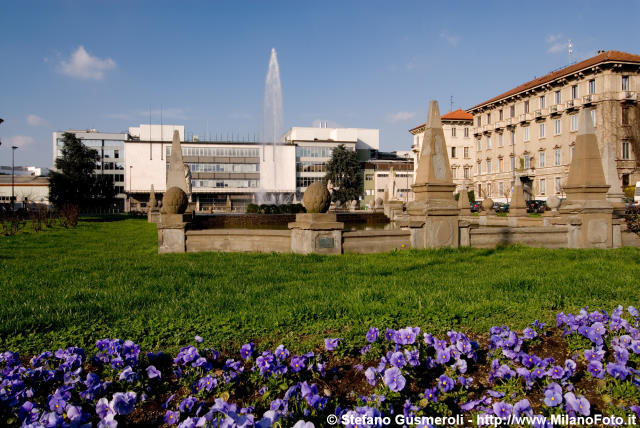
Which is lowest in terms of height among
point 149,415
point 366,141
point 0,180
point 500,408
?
point 149,415

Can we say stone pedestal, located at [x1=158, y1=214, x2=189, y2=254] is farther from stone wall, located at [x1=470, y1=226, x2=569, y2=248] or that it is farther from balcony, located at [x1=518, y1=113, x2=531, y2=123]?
balcony, located at [x1=518, y1=113, x2=531, y2=123]

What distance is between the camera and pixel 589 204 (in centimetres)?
1078

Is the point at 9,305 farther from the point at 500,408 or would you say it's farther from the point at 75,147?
the point at 75,147

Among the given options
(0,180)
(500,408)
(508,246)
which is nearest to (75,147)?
(0,180)

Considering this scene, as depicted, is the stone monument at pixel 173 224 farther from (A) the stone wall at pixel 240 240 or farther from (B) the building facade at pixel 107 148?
(B) the building facade at pixel 107 148

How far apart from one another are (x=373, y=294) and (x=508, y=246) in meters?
6.48

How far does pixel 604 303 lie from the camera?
521 cm

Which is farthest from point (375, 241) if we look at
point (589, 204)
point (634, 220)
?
point (634, 220)

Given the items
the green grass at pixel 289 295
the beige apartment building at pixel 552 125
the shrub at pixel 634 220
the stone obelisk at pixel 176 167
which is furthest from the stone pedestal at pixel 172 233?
the beige apartment building at pixel 552 125

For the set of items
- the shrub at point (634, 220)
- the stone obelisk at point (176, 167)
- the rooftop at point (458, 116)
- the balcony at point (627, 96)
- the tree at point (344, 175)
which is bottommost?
the shrub at point (634, 220)

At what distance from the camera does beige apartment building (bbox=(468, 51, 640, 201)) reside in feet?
144

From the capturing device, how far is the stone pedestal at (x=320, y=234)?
9586 millimetres

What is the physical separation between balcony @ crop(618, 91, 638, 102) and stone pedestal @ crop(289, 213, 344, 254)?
4675 centimetres

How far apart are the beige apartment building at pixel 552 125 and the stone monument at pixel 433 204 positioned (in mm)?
29659
